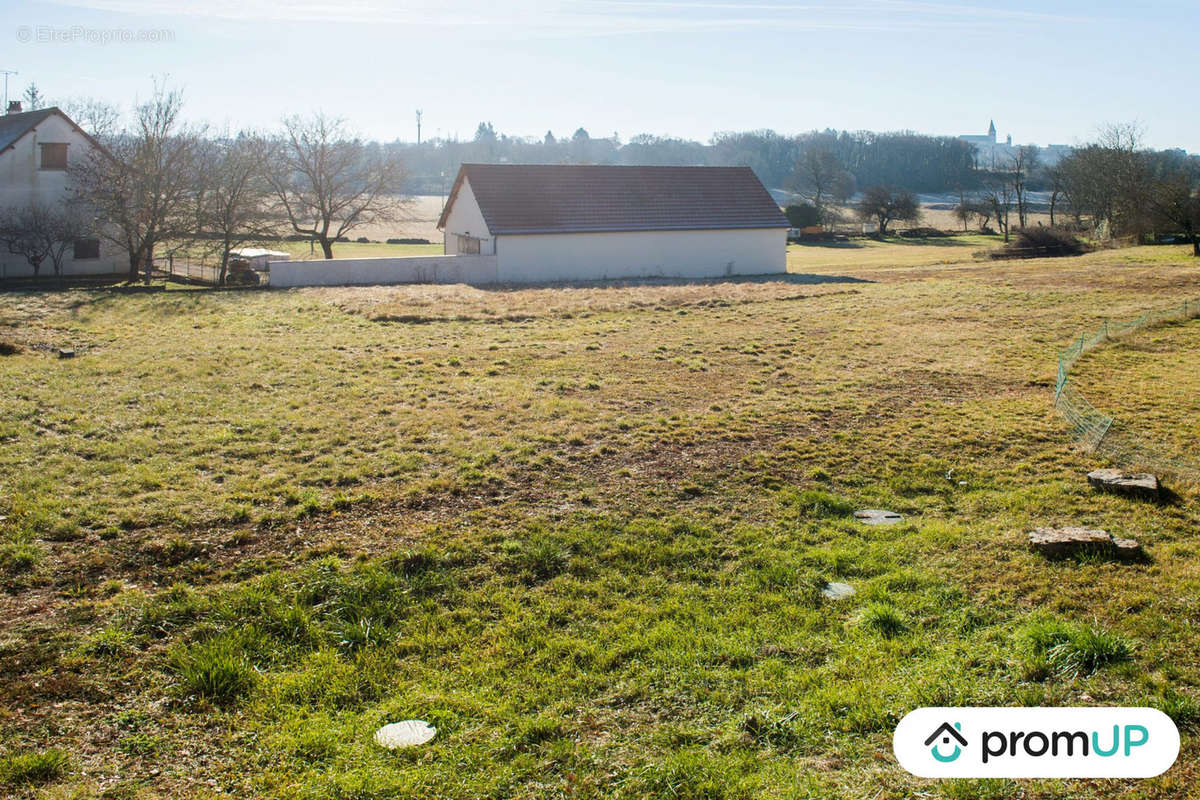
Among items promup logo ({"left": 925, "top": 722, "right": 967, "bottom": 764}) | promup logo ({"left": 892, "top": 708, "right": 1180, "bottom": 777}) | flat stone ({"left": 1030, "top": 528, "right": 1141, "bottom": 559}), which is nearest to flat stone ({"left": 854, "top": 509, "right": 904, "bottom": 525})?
flat stone ({"left": 1030, "top": 528, "right": 1141, "bottom": 559})

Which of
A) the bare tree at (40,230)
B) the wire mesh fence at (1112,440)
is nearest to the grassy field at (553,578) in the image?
the wire mesh fence at (1112,440)

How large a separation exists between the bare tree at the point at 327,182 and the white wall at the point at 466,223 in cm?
334

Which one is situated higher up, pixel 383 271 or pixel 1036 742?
pixel 383 271

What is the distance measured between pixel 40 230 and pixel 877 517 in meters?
34.9

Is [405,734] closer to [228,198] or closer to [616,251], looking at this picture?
[616,251]

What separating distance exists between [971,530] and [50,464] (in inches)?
365

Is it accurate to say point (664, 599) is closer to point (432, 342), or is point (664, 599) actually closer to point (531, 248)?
point (432, 342)

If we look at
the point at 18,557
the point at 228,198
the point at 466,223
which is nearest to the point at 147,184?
the point at 228,198

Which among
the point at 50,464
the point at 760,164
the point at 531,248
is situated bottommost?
the point at 50,464

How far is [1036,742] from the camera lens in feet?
15.2

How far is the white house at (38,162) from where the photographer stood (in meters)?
34.1

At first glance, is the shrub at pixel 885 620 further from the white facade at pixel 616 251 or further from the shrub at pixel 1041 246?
the shrub at pixel 1041 246

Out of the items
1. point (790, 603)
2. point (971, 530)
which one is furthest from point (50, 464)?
point (971, 530)

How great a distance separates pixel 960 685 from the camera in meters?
5.15
